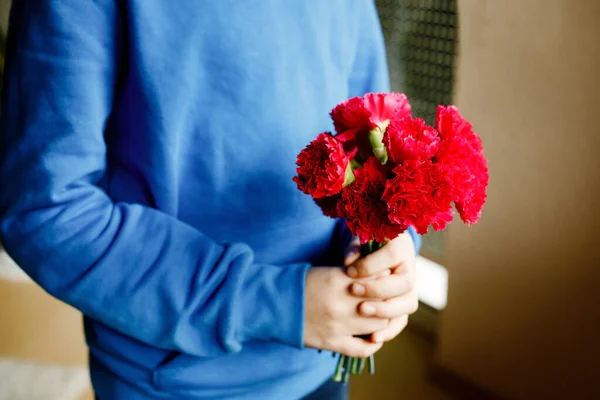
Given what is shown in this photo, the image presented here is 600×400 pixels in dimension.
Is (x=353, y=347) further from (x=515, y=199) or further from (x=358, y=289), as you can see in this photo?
(x=515, y=199)

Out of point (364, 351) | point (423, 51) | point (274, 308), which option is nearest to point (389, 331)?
point (364, 351)

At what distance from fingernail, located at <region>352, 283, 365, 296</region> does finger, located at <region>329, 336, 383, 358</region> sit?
0.05 metres

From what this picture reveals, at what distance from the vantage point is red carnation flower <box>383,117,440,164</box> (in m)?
0.48

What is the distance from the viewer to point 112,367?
2.08 ft

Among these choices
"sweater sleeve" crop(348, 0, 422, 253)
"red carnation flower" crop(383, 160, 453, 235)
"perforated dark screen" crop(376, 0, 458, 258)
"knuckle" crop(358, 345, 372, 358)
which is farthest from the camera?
"perforated dark screen" crop(376, 0, 458, 258)

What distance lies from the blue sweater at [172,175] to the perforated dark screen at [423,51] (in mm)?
461

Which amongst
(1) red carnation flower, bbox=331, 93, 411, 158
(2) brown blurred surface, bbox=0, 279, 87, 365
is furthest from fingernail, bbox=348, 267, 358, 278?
(2) brown blurred surface, bbox=0, 279, 87, 365

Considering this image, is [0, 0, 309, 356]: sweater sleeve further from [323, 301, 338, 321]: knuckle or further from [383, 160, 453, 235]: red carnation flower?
[383, 160, 453, 235]: red carnation flower

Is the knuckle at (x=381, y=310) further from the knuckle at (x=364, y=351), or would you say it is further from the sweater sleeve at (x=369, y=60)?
the sweater sleeve at (x=369, y=60)

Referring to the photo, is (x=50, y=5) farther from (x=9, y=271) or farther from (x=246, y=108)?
(x=9, y=271)

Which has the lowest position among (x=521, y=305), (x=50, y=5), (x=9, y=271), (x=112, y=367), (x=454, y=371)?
Result: (x=9, y=271)

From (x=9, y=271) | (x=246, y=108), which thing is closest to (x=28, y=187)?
(x=246, y=108)

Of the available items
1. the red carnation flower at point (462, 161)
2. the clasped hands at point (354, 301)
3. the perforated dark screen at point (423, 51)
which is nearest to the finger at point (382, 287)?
the clasped hands at point (354, 301)

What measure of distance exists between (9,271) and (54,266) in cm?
144
